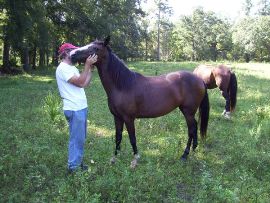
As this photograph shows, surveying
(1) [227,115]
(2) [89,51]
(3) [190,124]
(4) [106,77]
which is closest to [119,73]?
(4) [106,77]

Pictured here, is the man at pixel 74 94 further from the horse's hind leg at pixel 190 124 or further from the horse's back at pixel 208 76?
the horse's back at pixel 208 76

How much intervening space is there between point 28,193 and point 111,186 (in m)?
1.27

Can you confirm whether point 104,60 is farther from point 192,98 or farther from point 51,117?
point 51,117

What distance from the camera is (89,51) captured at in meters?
6.00

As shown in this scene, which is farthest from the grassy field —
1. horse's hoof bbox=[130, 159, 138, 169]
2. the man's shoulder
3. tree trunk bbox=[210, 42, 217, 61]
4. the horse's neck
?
tree trunk bbox=[210, 42, 217, 61]

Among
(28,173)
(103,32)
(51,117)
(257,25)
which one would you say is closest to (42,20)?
(103,32)

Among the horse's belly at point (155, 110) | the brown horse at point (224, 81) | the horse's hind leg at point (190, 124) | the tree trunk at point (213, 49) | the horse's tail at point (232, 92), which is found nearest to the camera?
the horse's belly at point (155, 110)

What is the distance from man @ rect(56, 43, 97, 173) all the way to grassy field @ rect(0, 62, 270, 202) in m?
0.48

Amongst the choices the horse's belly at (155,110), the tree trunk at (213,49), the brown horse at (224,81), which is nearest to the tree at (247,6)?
the tree trunk at (213,49)

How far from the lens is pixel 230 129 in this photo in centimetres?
943

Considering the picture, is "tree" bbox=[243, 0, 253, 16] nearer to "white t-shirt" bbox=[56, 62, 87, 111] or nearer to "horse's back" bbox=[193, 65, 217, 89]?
"horse's back" bbox=[193, 65, 217, 89]

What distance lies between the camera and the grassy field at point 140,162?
16.9 feet

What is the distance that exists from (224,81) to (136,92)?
17.6ft

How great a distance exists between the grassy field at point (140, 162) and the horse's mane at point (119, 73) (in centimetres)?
140
